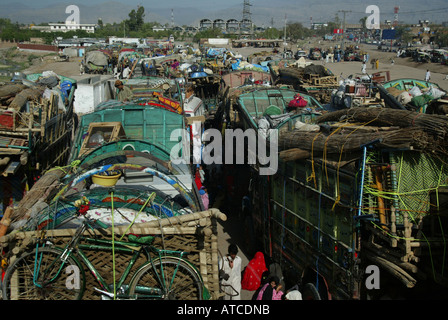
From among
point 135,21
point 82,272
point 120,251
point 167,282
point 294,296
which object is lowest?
point 294,296

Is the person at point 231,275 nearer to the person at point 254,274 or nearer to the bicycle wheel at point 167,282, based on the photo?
the person at point 254,274

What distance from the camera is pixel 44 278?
436 centimetres

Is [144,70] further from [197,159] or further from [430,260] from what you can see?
[430,260]

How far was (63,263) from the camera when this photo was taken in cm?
429

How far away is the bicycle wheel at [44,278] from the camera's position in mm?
4316

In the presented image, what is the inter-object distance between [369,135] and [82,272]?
370 centimetres

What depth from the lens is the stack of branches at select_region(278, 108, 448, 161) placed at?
5.01m

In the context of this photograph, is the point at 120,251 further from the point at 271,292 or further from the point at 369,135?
the point at 369,135

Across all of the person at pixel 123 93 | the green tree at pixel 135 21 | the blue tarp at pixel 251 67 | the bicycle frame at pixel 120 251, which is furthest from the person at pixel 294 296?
the green tree at pixel 135 21

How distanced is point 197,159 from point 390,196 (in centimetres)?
687

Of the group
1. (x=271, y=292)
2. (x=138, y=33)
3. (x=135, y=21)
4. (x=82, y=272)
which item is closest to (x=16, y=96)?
(x=82, y=272)

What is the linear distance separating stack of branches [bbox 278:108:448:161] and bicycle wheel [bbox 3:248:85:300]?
3.56 m
